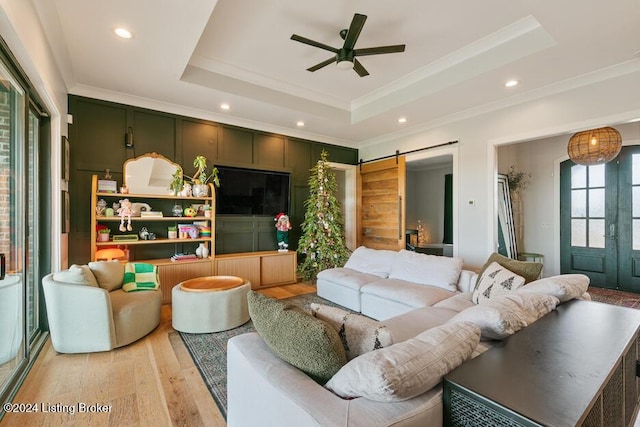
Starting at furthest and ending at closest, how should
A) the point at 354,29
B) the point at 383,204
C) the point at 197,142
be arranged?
the point at 383,204
the point at 197,142
the point at 354,29

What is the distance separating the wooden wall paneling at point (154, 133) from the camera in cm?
395

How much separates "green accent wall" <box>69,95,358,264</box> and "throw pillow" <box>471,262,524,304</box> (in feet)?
10.9

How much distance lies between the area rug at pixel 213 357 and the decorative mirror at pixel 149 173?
2.04m

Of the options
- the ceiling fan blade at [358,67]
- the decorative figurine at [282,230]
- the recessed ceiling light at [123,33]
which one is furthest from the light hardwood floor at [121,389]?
the ceiling fan blade at [358,67]

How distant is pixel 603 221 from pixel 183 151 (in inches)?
261

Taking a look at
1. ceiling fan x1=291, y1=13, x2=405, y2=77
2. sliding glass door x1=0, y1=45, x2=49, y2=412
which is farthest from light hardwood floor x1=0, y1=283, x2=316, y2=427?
ceiling fan x1=291, y1=13, x2=405, y2=77

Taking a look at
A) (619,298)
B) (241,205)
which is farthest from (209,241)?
(619,298)

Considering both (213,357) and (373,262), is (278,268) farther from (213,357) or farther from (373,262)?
(213,357)

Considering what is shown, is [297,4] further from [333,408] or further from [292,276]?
[292,276]

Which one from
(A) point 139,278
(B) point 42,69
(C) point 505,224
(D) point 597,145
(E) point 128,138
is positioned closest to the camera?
(B) point 42,69

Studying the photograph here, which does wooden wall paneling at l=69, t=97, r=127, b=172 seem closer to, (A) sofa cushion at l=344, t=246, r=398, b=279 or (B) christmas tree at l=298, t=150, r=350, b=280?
(B) christmas tree at l=298, t=150, r=350, b=280

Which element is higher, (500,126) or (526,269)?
(500,126)

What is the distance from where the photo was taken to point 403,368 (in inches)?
37.8

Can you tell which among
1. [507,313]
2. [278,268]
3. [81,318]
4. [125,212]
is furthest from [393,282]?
[125,212]
